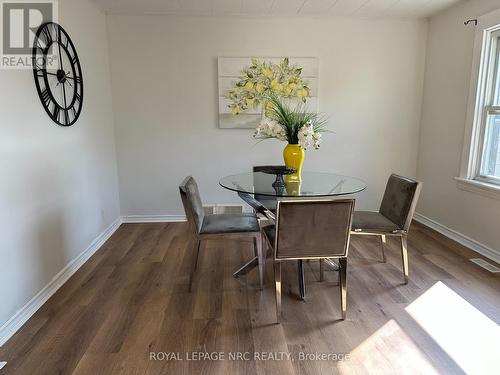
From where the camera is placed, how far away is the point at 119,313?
2.13m

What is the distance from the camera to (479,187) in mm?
3035

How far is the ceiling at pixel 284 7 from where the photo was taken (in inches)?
128

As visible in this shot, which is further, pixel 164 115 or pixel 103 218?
pixel 164 115

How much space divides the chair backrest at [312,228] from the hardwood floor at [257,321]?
449 millimetres

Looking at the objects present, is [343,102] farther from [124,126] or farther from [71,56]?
[71,56]

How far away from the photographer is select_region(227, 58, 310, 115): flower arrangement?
2822 millimetres

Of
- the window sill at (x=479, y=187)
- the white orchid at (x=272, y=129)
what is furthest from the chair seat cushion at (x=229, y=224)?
the window sill at (x=479, y=187)

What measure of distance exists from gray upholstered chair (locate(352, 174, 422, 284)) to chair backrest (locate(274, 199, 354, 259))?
56 centimetres

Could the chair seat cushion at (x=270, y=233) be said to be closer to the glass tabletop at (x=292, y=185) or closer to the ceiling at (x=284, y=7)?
the glass tabletop at (x=292, y=185)

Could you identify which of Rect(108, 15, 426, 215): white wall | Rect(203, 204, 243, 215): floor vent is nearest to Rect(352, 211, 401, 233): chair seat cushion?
Rect(108, 15, 426, 215): white wall

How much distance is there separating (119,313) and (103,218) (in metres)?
1.59

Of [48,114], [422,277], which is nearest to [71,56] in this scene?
[48,114]

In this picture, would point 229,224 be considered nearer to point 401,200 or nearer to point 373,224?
point 373,224

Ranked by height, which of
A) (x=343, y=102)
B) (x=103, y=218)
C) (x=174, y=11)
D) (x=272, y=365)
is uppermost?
(x=174, y=11)
